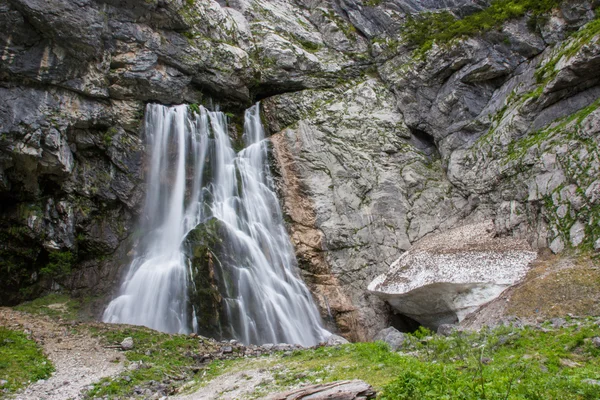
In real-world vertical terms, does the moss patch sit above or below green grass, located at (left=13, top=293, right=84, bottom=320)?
below

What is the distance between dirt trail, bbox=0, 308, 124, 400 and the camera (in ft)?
28.3

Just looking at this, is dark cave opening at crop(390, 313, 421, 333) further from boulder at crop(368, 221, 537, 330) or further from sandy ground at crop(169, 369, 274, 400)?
sandy ground at crop(169, 369, 274, 400)

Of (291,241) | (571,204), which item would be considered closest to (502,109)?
(571,204)

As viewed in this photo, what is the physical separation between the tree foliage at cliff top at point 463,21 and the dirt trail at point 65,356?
77.0 ft

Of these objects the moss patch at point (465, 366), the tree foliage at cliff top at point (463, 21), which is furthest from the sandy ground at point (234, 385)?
the tree foliage at cliff top at point (463, 21)

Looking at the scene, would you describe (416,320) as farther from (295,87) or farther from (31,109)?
(31,109)

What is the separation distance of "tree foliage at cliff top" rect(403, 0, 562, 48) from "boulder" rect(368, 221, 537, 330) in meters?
13.0

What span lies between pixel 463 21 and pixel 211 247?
20420 millimetres

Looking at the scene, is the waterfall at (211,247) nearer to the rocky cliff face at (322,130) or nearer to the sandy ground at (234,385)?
the rocky cliff face at (322,130)

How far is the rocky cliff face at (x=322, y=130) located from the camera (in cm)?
1595

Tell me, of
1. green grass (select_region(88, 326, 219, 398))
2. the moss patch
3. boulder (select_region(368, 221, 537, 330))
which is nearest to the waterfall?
green grass (select_region(88, 326, 219, 398))

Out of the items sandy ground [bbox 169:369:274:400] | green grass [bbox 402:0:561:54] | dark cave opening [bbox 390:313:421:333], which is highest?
green grass [bbox 402:0:561:54]

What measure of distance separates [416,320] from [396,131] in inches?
454

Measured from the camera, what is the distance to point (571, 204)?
45.8 ft
